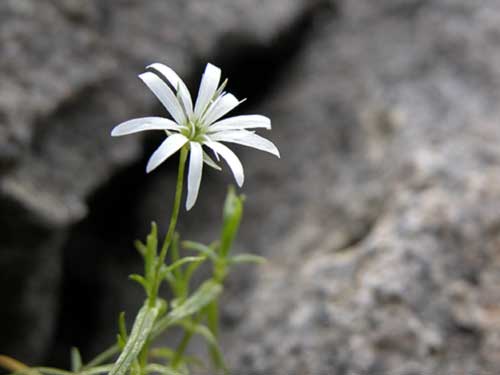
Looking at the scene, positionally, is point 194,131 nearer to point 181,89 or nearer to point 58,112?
point 181,89

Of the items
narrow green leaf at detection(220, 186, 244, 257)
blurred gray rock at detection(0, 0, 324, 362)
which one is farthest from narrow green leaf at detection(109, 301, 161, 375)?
blurred gray rock at detection(0, 0, 324, 362)

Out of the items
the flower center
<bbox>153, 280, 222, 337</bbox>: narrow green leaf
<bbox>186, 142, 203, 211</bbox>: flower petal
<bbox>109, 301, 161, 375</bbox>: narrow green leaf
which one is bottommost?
<bbox>109, 301, 161, 375</bbox>: narrow green leaf

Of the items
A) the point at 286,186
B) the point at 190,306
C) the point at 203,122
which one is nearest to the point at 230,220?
the point at 190,306

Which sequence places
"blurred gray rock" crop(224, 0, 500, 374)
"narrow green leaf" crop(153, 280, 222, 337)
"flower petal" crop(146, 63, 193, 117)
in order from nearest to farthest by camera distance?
1. "flower petal" crop(146, 63, 193, 117)
2. "narrow green leaf" crop(153, 280, 222, 337)
3. "blurred gray rock" crop(224, 0, 500, 374)

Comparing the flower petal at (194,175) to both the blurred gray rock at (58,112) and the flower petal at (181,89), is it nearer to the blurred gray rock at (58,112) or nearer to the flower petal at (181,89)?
the flower petal at (181,89)

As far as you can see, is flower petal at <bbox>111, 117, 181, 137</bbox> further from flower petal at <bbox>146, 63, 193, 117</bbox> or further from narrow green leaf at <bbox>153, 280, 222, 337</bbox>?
narrow green leaf at <bbox>153, 280, 222, 337</bbox>

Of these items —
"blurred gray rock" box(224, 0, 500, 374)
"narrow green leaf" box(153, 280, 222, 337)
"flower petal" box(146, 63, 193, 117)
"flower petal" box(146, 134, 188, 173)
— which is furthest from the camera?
"blurred gray rock" box(224, 0, 500, 374)

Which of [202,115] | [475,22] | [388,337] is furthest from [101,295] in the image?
[475,22]

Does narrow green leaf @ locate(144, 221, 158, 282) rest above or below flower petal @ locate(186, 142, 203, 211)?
below
